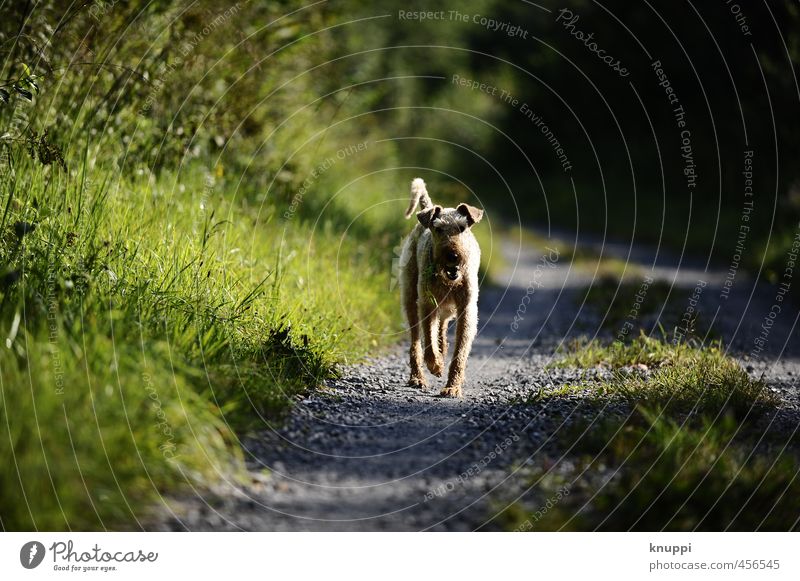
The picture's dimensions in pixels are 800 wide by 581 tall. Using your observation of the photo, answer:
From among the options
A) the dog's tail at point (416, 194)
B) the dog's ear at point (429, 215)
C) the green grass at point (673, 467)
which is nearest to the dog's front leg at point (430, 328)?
the dog's ear at point (429, 215)

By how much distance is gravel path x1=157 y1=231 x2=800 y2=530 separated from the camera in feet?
13.0

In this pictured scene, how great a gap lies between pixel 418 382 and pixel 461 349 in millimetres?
497

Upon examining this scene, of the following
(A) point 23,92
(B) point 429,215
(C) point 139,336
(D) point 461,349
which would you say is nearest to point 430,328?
(D) point 461,349

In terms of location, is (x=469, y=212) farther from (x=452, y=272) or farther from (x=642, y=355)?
(x=642, y=355)

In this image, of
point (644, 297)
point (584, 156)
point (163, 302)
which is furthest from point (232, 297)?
point (584, 156)

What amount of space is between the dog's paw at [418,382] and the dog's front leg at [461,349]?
0.26m

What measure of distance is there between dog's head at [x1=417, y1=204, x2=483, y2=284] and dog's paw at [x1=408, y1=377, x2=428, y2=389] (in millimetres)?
914

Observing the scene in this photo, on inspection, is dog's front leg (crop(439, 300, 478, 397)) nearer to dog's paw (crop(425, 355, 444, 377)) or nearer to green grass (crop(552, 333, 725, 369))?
dog's paw (crop(425, 355, 444, 377))

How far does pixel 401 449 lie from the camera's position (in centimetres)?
477

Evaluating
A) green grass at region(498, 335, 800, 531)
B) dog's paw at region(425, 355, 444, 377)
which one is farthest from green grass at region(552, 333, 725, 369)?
dog's paw at region(425, 355, 444, 377)

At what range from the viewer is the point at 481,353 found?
823 centimetres

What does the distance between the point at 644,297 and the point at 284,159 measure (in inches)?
212

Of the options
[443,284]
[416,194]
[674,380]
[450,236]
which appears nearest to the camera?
[674,380]

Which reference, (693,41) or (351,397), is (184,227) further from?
(693,41)
